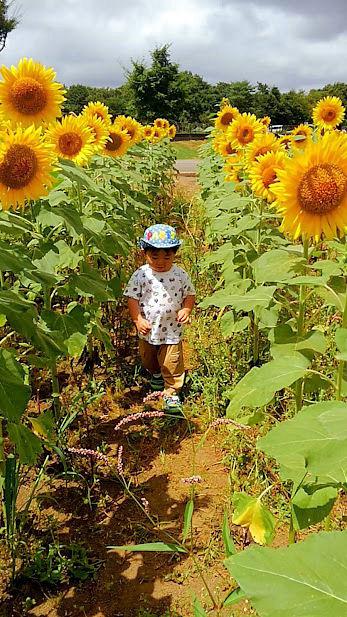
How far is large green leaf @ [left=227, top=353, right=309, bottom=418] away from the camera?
140 cm

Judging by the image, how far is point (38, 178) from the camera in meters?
1.94

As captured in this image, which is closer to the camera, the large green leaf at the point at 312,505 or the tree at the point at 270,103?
the large green leaf at the point at 312,505

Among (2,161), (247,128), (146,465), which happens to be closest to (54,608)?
(146,465)

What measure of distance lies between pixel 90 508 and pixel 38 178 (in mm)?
1276

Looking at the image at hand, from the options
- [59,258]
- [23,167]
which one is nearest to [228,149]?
[59,258]

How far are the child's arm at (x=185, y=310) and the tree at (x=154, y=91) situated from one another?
2336cm

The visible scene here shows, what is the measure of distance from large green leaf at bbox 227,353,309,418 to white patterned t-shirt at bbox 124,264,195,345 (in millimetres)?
1591

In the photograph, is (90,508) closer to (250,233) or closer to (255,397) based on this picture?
(255,397)

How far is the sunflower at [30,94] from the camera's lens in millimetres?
2301

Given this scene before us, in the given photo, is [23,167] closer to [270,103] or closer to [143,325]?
[143,325]

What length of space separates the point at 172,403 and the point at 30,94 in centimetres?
158

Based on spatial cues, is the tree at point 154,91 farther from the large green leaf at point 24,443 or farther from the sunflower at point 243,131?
the large green leaf at point 24,443

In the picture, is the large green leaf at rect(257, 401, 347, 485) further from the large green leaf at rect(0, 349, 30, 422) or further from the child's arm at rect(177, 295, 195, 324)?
the child's arm at rect(177, 295, 195, 324)

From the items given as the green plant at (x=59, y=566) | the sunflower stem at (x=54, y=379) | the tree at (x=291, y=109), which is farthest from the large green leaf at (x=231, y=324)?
the tree at (x=291, y=109)
